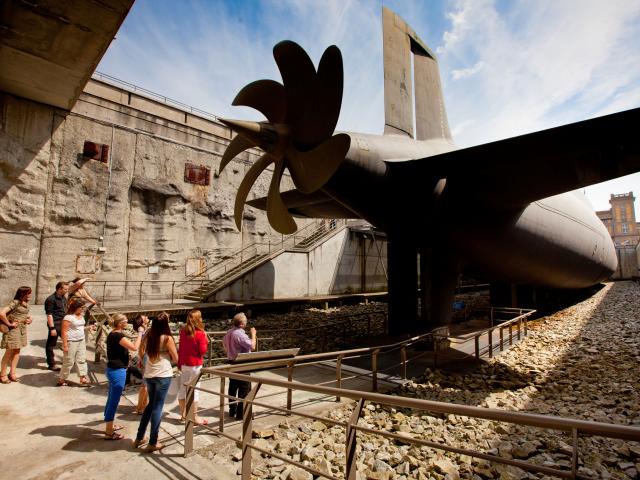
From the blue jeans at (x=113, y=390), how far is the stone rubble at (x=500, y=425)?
1.58 metres

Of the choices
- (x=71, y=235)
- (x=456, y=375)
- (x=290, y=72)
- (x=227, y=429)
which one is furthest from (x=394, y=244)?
(x=71, y=235)

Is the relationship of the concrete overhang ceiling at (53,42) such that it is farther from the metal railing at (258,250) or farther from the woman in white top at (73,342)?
the metal railing at (258,250)

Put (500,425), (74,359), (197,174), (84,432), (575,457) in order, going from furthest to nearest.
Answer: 1. (197,174)
2. (74,359)
3. (500,425)
4. (84,432)
5. (575,457)

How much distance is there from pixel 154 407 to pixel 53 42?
13.5 metres

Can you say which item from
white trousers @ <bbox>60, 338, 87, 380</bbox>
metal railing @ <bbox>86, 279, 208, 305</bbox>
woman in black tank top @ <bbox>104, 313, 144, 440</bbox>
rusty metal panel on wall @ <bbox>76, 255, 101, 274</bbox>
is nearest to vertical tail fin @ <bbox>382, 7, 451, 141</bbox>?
woman in black tank top @ <bbox>104, 313, 144, 440</bbox>

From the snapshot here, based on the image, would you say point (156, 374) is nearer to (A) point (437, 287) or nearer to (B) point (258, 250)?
(A) point (437, 287)

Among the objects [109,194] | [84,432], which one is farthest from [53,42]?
[84,432]

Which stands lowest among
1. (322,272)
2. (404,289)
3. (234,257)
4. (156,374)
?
(156,374)

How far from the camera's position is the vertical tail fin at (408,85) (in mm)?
10164

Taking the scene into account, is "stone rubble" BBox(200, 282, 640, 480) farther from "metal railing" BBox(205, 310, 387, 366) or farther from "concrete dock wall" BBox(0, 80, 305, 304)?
"concrete dock wall" BBox(0, 80, 305, 304)

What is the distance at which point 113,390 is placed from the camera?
14.6ft

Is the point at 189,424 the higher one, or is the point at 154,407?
the point at 154,407

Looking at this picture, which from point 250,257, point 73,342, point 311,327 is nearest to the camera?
point 73,342

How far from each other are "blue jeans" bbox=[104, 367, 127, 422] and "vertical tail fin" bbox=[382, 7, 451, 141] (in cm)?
861
